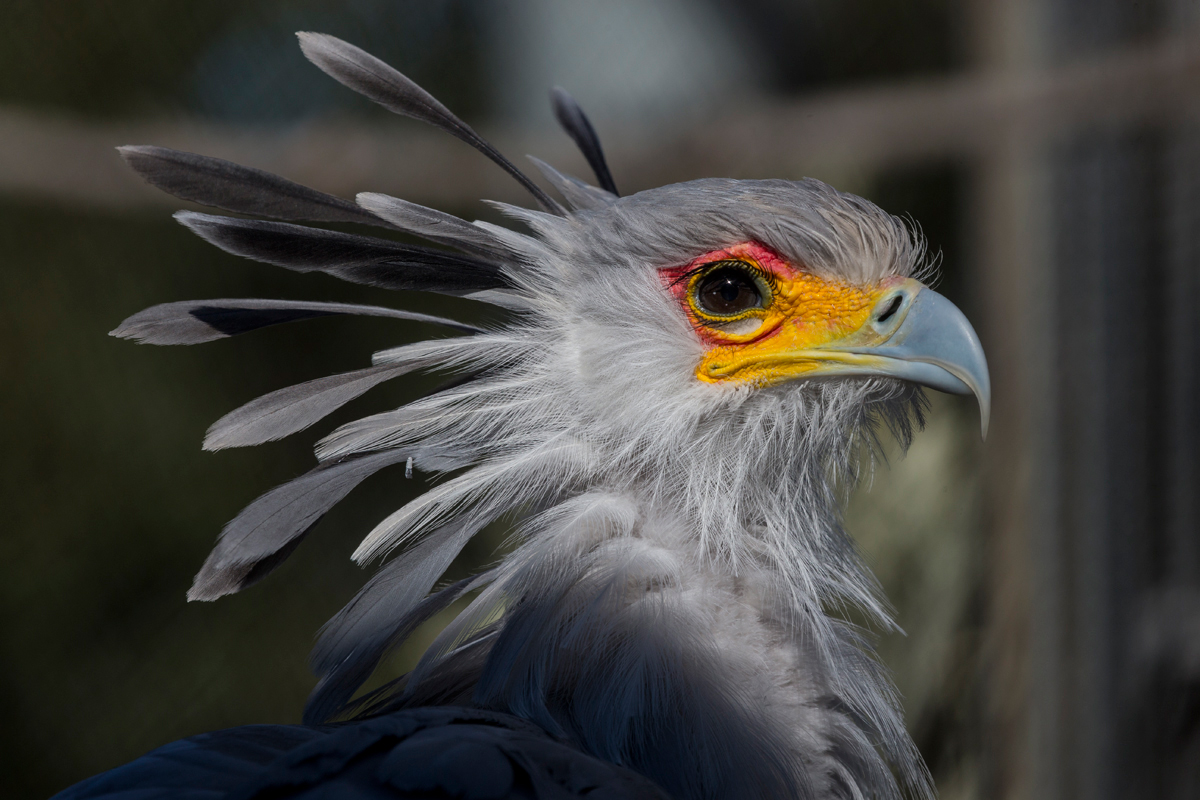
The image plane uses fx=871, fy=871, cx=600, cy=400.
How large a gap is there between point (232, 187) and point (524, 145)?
51.7 inches

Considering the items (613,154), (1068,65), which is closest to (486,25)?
(613,154)

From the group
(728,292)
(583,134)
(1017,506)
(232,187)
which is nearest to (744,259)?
(728,292)

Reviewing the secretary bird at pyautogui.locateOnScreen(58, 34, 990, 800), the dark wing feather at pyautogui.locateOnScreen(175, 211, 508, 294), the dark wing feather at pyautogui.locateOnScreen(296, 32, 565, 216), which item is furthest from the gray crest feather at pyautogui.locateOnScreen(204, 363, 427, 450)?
the dark wing feather at pyautogui.locateOnScreen(296, 32, 565, 216)

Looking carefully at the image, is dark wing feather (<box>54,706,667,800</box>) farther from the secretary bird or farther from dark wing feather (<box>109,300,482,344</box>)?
dark wing feather (<box>109,300,482,344</box>)

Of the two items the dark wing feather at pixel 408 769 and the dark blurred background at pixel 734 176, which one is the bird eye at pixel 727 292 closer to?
the dark wing feather at pixel 408 769

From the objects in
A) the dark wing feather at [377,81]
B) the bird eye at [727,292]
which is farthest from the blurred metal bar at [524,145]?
the bird eye at [727,292]

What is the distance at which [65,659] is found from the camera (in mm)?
2342

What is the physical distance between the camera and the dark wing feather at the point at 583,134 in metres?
1.20

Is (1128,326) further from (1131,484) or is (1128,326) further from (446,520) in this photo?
(446,520)

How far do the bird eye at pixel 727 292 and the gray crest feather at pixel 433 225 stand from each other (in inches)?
8.9

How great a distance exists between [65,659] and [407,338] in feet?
4.12

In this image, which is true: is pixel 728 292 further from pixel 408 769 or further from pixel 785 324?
pixel 408 769

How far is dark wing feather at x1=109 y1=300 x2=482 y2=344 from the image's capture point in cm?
91

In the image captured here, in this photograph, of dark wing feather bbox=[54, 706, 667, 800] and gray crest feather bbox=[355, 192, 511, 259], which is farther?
gray crest feather bbox=[355, 192, 511, 259]
